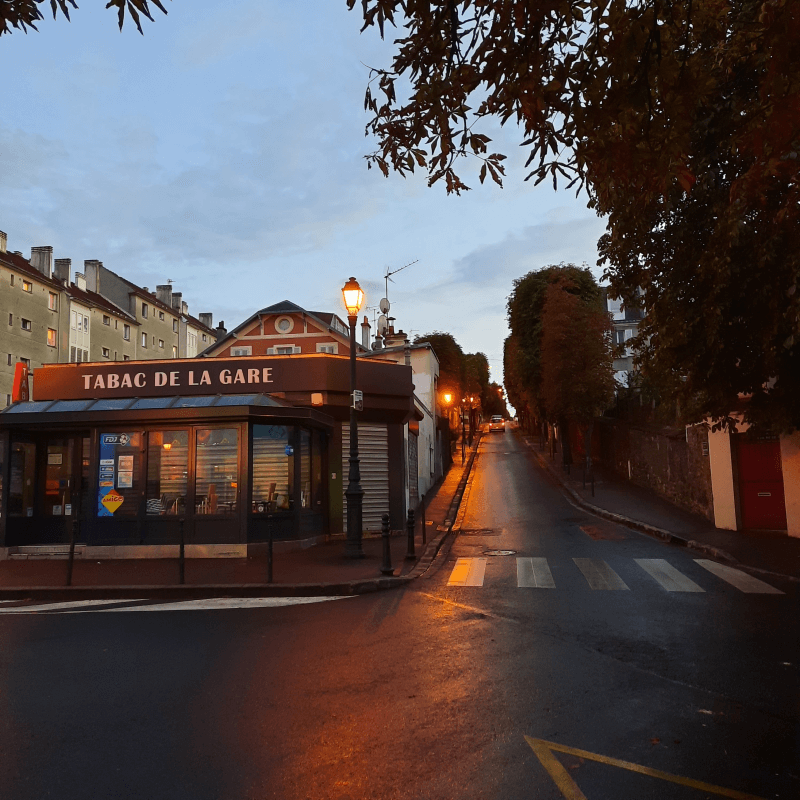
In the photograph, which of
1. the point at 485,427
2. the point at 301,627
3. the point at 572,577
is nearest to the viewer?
the point at 301,627

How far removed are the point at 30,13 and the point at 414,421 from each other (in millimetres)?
20835

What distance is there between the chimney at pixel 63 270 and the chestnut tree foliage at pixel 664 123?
157 ft

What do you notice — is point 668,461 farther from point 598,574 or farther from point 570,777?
point 570,777

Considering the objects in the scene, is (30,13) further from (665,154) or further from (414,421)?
(414,421)

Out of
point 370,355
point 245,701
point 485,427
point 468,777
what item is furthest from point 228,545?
point 485,427

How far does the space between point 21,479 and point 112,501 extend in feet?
9.66

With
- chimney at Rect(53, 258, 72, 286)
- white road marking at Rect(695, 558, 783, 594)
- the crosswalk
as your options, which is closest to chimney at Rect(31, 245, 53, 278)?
chimney at Rect(53, 258, 72, 286)

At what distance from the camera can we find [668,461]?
24.5 metres

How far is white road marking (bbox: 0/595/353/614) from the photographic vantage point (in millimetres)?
9617

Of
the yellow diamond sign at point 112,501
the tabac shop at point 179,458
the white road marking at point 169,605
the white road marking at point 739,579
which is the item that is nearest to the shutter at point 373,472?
the tabac shop at point 179,458

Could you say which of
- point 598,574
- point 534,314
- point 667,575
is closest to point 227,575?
point 598,574

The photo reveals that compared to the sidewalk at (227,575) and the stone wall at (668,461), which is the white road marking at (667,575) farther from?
the stone wall at (668,461)

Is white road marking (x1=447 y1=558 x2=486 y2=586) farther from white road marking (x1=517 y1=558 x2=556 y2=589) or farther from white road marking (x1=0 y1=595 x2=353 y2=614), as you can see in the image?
white road marking (x1=0 y1=595 x2=353 y2=614)

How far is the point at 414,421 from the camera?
24.9 m
